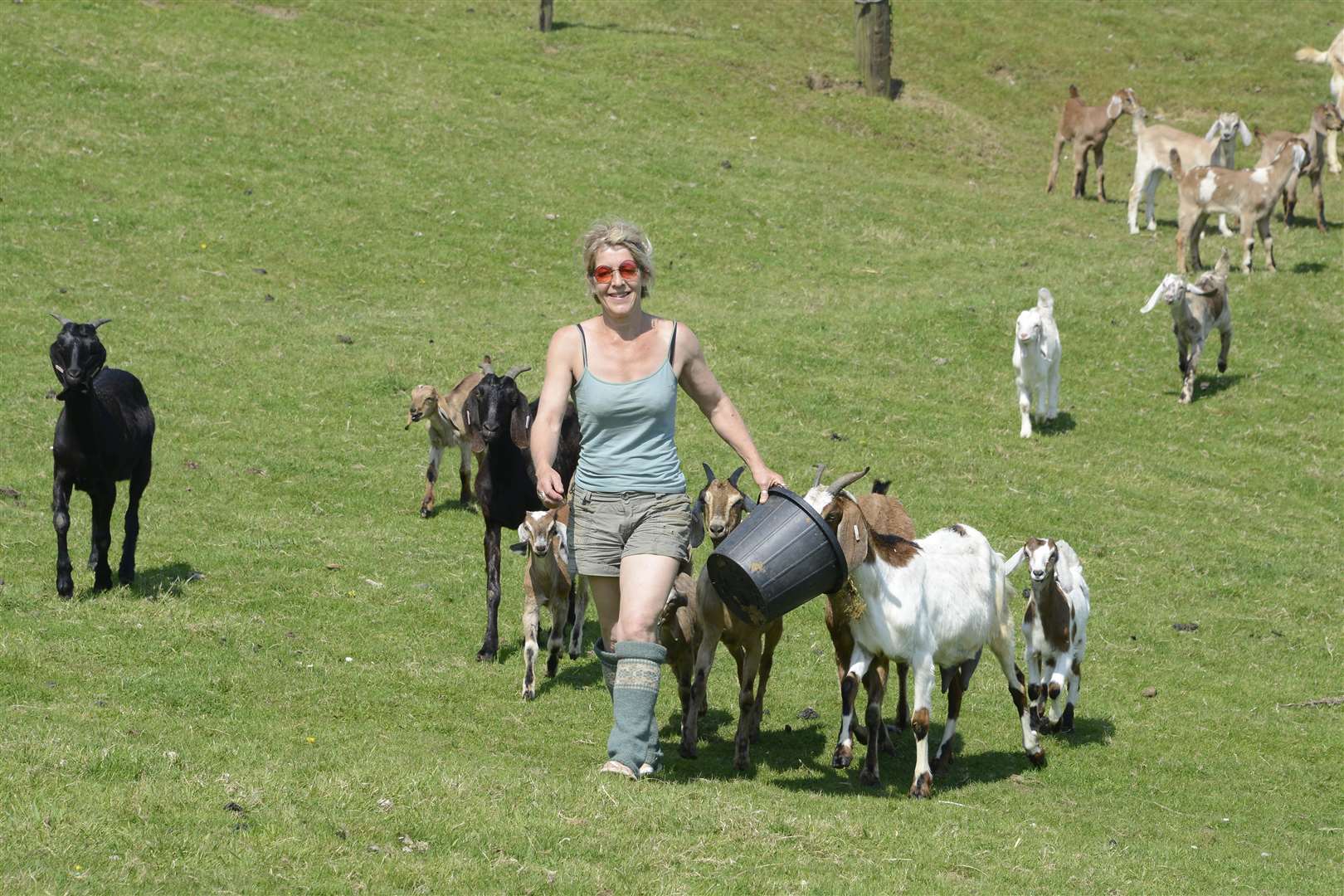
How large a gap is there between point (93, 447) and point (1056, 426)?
12846 millimetres

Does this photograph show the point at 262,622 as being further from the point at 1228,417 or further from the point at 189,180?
the point at 189,180

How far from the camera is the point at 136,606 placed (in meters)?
11.4

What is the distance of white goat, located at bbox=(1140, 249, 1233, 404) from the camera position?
822 inches

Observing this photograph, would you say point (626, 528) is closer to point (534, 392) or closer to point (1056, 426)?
point (534, 392)

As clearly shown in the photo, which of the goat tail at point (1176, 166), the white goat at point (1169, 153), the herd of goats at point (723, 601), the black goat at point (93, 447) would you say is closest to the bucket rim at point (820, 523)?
the herd of goats at point (723, 601)

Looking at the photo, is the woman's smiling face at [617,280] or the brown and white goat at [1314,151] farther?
the brown and white goat at [1314,151]

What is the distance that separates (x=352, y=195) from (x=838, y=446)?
42.0ft

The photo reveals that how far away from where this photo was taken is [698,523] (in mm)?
9609

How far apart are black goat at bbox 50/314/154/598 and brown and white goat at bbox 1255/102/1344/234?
915 inches

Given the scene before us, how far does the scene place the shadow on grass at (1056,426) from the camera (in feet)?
63.8

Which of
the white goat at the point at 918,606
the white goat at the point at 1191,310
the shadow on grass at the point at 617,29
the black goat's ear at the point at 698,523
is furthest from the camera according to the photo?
the shadow on grass at the point at 617,29

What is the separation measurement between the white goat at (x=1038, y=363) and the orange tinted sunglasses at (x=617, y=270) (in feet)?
40.5

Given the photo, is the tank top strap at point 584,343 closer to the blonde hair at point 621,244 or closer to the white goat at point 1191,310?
the blonde hair at point 621,244

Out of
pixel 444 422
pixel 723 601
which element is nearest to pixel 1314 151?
pixel 444 422
